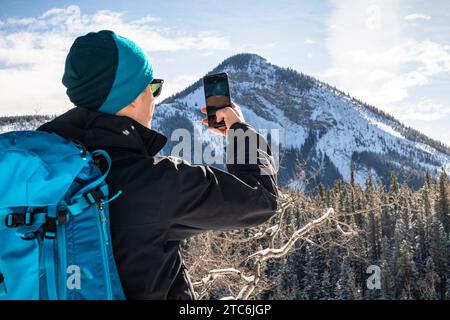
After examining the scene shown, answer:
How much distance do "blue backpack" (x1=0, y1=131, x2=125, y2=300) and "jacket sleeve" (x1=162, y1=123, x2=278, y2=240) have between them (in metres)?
0.25

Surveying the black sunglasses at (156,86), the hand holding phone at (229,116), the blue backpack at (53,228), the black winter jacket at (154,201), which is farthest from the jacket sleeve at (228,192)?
the black sunglasses at (156,86)

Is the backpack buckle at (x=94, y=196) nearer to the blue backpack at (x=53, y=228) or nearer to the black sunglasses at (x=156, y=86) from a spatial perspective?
the blue backpack at (x=53, y=228)

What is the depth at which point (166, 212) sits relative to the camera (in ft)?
5.25

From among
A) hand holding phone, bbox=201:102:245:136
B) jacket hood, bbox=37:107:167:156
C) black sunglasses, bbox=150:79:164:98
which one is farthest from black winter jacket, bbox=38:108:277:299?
hand holding phone, bbox=201:102:245:136

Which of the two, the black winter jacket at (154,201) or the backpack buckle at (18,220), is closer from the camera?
the backpack buckle at (18,220)

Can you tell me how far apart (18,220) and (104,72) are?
0.63m

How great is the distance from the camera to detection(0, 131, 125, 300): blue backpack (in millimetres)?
1426

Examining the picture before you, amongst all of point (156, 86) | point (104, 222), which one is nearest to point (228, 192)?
point (104, 222)

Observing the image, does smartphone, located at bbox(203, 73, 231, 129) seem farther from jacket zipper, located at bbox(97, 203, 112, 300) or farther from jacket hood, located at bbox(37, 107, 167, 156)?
jacket zipper, located at bbox(97, 203, 112, 300)

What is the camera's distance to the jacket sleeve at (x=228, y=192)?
5.34 ft

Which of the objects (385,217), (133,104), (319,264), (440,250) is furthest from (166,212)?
(385,217)

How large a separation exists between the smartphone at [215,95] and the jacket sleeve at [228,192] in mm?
267

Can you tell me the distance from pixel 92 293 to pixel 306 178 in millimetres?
9879

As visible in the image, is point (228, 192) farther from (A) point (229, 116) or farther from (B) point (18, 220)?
(B) point (18, 220)
